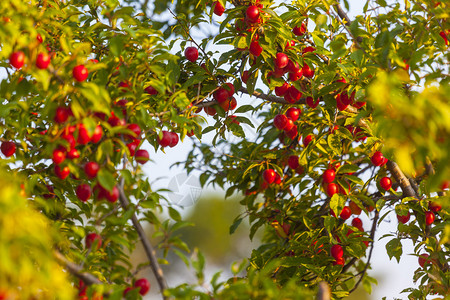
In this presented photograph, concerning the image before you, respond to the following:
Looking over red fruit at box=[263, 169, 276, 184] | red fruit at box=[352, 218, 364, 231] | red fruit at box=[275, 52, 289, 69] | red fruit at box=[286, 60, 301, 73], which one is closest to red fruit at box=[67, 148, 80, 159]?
red fruit at box=[275, 52, 289, 69]

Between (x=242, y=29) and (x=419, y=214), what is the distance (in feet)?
5.06

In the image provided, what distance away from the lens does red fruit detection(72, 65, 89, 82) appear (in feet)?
6.59

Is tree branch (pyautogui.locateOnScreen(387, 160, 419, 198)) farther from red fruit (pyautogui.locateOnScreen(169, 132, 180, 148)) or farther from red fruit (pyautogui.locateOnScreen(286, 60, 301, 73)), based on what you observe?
red fruit (pyautogui.locateOnScreen(169, 132, 180, 148))

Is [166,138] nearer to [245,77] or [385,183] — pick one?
[245,77]

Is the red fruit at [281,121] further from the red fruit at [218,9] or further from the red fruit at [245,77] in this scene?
the red fruit at [218,9]

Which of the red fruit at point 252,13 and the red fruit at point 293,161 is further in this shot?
the red fruit at point 293,161

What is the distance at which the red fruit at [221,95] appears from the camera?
308 centimetres

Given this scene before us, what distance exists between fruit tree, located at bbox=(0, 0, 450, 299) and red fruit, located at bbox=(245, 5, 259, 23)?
1 centimetres

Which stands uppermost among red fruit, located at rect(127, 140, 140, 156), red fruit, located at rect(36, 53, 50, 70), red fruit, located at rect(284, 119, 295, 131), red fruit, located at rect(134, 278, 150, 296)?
red fruit, located at rect(284, 119, 295, 131)

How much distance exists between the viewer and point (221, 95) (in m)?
3.08

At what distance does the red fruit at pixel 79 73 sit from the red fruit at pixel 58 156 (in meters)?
0.29

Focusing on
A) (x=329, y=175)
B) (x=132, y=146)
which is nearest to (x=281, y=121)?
(x=329, y=175)

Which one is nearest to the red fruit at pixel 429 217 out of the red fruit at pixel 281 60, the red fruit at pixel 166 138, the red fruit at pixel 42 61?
the red fruit at pixel 281 60

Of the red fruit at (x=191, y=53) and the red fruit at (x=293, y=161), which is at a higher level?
the red fruit at (x=191, y=53)
